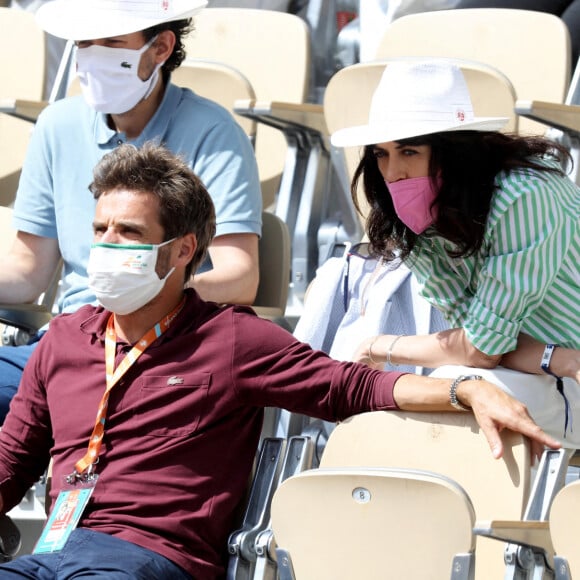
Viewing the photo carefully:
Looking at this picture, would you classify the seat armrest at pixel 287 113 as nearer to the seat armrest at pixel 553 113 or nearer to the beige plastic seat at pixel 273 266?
the beige plastic seat at pixel 273 266

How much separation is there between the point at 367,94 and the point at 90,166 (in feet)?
3.00

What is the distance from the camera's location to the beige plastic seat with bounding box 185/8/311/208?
15.0 ft

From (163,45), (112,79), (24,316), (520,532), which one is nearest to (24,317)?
(24,316)

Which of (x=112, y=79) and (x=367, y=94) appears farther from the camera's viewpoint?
(x=367, y=94)

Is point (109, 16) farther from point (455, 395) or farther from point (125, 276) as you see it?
point (455, 395)

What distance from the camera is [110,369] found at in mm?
2746

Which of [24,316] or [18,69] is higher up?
[18,69]

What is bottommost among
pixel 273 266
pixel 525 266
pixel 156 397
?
pixel 273 266

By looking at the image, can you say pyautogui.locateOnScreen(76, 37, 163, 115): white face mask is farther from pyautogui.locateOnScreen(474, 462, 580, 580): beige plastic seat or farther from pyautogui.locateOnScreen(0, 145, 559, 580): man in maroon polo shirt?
pyautogui.locateOnScreen(474, 462, 580, 580): beige plastic seat

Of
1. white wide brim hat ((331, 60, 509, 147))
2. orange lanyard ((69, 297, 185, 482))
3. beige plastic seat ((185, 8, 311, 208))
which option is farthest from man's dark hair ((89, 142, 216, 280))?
beige plastic seat ((185, 8, 311, 208))

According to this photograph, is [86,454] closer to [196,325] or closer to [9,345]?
[196,325]

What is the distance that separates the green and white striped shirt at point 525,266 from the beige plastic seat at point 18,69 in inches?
86.5

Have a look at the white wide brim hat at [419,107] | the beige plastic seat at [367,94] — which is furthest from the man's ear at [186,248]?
the beige plastic seat at [367,94]

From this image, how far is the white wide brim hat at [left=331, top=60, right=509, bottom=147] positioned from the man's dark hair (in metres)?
0.35
